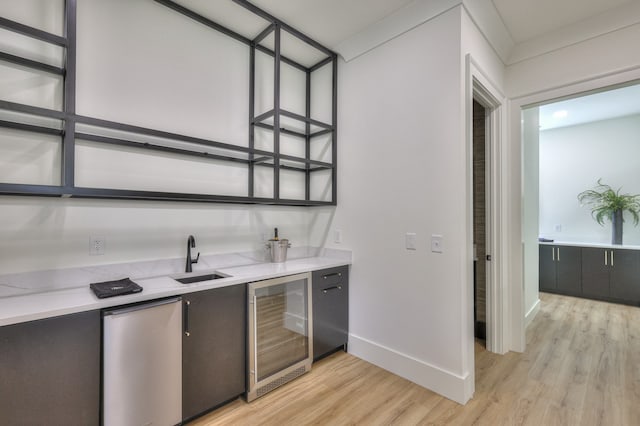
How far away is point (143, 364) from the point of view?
154 cm

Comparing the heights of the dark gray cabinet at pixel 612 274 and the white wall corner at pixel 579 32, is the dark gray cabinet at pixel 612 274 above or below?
below

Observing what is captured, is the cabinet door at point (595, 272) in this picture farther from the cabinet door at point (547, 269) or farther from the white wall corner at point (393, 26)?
the white wall corner at point (393, 26)

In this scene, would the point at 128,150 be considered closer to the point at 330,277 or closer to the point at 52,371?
the point at 52,371

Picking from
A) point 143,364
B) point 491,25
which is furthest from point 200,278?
point 491,25

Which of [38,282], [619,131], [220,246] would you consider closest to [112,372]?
[38,282]

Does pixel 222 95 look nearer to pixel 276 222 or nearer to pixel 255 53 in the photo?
pixel 255 53

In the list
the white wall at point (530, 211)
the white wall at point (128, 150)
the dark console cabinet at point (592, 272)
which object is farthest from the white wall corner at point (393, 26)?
the dark console cabinet at point (592, 272)

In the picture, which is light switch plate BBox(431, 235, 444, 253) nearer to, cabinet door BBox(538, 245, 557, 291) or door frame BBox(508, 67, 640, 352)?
door frame BBox(508, 67, 640, 352)

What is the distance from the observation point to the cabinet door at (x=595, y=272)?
14.0 ft

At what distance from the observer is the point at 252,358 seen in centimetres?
201

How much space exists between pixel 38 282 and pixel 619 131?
726 centimetres

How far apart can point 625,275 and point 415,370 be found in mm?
4028

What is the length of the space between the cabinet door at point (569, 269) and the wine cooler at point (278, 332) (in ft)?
14.7

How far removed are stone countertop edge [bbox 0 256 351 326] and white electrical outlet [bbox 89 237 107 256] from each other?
0.22m
